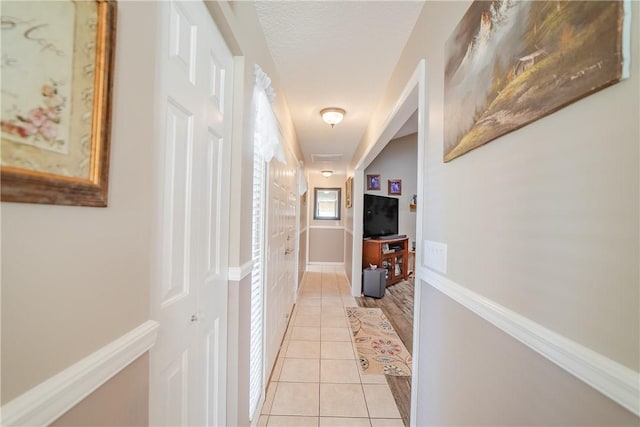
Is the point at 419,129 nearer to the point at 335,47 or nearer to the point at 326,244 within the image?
the point at 335,47

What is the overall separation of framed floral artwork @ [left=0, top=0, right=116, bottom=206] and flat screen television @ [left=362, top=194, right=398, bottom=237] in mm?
4152

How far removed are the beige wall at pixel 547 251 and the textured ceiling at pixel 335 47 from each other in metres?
0.50

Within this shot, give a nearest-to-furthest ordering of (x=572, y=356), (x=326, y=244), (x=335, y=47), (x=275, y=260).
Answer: (x=572, y=356)
(x=335, y=47)
(x=275, y=260)
(x=326, y=244)

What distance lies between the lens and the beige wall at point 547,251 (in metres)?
0.45

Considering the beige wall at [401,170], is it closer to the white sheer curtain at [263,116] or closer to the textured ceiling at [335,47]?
the textured ceiling at [335,47]

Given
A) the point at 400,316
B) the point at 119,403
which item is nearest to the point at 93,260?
the point at 119,403

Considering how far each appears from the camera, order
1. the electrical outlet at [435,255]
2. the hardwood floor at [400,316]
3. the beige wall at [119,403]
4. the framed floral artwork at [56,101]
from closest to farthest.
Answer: the framed floral artwork at [56,101], the beige wall at [119,403], the electrical outlet at [435,255], the hardwood floor at [400,316]

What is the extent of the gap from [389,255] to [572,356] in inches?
170

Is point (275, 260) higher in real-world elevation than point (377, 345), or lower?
higher

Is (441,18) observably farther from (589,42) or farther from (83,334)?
(83,334)

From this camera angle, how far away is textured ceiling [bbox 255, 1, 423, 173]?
1.40 m

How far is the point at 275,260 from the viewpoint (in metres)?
2.26

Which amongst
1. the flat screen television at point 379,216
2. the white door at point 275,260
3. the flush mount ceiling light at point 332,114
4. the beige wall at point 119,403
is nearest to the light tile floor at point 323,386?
the white door at point 275,260

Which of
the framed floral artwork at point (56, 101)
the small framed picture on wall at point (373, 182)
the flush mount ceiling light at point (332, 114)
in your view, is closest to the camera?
the framed floral artwork at point (56, 101)
